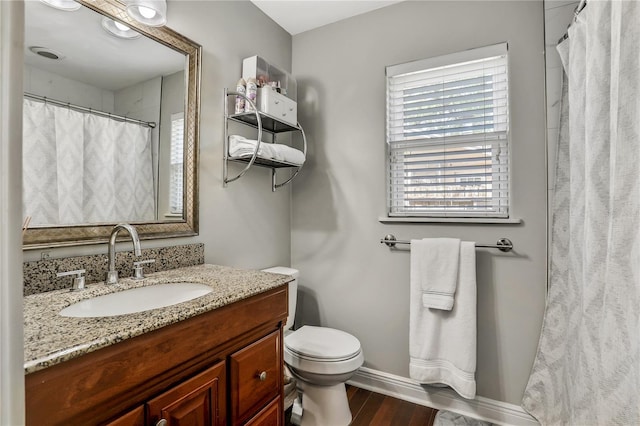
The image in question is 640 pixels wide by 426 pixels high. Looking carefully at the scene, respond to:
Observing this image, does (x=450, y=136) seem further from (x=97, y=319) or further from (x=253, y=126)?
(x=97, y=319)

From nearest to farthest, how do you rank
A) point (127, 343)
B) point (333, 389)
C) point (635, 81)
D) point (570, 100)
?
point (127, 343)
point (635, 81)
point (570, 100)
point (333, 389)

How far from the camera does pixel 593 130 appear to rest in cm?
111

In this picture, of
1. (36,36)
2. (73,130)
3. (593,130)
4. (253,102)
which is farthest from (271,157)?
(593,130)

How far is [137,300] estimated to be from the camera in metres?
1.19

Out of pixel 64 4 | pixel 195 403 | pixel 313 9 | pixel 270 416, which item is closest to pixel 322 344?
pixel 270 416

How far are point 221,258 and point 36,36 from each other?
1.18 m

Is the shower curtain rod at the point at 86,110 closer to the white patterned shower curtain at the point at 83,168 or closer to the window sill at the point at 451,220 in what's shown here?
the white patterned shower curtain at the point at 83,168

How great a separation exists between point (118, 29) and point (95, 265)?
962 millimetres

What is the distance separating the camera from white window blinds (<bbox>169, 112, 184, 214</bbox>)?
1.53 meters

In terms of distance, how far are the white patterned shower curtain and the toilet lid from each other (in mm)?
971

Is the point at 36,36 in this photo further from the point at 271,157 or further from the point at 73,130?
the point at 271,157

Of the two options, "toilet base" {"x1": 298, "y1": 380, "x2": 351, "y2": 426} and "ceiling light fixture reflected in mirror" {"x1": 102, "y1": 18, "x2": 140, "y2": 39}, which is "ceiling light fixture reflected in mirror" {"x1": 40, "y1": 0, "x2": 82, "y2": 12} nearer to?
"ceiling light fixture reflected in mirror" {"x1": 102, "y1": 18, "x2": 140, "y2": 39}

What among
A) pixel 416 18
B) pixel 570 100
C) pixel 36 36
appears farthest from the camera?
pixel 416 18

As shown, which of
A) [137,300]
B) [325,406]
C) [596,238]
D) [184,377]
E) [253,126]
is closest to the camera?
[184,377]
